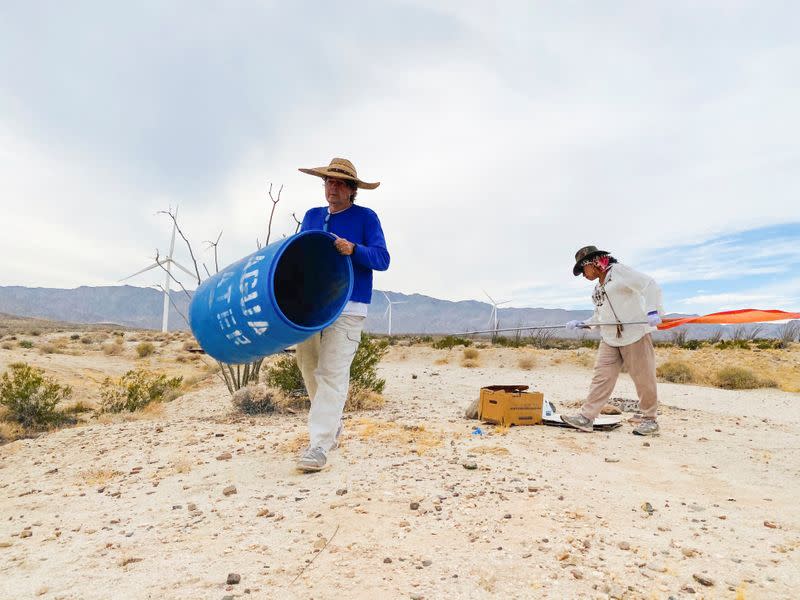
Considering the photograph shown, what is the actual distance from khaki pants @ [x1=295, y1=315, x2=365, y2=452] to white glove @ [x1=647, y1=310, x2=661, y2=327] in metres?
3.19

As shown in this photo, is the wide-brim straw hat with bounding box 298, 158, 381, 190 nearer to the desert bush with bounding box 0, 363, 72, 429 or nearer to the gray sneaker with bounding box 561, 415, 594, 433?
the gray sneaker with bounding box 561, 415, 594, 433

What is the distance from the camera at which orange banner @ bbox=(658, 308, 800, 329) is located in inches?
220

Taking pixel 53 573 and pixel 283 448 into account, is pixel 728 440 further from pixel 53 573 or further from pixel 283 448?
pixel 53 573

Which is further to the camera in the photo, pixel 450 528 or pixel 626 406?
pixel 626 406

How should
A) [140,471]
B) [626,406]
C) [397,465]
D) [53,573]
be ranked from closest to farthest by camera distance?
1. [53,573]
2. [397,465]
3. [140,471]
4. [626,406]

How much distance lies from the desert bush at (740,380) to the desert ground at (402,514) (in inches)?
298

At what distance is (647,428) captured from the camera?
596cm

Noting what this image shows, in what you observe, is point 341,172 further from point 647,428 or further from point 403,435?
point 647,428

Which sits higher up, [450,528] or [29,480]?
[450,528]

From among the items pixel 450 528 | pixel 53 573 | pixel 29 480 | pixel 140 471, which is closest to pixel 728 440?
pixel 450 528

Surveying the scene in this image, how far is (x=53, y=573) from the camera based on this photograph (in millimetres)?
2666

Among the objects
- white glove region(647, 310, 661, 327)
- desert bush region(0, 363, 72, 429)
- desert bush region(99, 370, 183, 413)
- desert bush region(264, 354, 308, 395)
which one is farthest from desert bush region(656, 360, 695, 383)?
desert bush region(0, 363, 72, 429)

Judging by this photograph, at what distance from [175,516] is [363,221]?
2.25 metres

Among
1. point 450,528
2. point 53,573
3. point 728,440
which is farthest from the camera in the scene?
point 728,440
